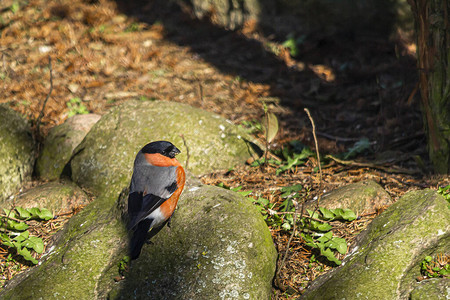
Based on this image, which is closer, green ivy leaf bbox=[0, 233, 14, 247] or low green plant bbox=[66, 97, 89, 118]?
green ivy leaf bbox=[0, 233, 14, 247]

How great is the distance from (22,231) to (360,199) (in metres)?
3.08

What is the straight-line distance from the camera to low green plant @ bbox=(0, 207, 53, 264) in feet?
12.2

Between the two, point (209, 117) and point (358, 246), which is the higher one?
point (209, 117)

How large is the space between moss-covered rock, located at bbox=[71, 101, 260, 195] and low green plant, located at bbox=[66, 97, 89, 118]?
1339mm

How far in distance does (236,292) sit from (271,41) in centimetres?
554

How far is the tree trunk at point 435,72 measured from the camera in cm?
383

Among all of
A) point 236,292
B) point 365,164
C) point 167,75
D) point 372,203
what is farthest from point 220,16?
point 236,292

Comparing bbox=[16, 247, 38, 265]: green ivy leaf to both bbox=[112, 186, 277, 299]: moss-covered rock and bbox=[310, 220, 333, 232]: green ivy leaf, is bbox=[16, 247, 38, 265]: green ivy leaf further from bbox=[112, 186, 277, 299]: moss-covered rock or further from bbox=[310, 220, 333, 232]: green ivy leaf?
bbox=[310, 220, 333, 232]: green ivy leaf

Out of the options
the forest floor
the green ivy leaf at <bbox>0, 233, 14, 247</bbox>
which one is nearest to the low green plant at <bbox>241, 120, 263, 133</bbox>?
the forest floor

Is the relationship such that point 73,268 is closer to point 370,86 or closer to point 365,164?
point 365,164

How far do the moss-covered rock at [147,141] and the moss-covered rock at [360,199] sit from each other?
4.32 ft

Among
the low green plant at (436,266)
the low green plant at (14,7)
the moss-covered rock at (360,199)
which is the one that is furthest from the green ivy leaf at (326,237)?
the low green plant at (14,7)

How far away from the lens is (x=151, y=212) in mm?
3275

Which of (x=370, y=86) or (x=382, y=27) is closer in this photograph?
(x=370, y=86)
